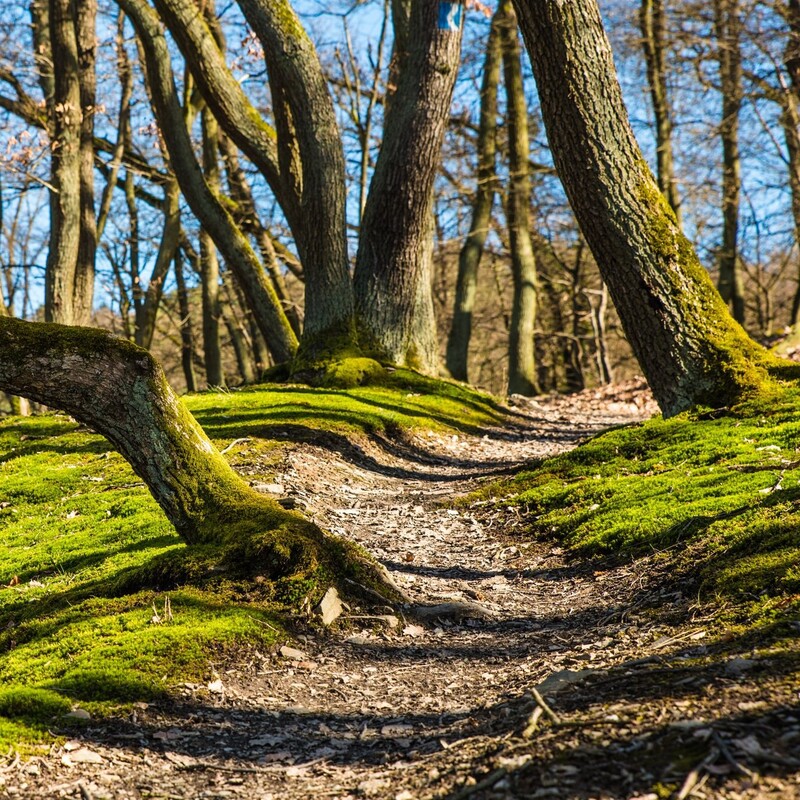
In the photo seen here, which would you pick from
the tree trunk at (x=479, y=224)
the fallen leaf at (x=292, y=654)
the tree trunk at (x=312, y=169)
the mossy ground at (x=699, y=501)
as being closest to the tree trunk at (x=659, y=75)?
the tree trunk at (x=479, y=224)

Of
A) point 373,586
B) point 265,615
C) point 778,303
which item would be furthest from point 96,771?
point 778,303

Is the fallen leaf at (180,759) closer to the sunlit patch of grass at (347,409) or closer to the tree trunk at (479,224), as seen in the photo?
the sunlit patch of grass at (347,409)

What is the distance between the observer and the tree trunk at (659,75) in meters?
19.4

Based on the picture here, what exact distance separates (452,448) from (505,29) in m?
14.0

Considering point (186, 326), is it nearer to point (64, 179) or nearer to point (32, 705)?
point (64, 179)

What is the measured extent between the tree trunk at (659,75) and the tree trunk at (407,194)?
29.0 ft

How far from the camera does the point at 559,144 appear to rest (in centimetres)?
752

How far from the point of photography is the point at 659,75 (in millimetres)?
19609

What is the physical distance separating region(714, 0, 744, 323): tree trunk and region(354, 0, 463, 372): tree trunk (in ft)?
26.4

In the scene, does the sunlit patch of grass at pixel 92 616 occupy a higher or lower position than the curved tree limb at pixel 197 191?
lower

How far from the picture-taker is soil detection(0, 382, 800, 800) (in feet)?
8.40

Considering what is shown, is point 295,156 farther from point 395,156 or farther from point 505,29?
point 505,29

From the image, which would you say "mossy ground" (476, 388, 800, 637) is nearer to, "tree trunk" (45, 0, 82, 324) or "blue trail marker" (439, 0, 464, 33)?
"blue trail marker" (439, 0, 464, 33)

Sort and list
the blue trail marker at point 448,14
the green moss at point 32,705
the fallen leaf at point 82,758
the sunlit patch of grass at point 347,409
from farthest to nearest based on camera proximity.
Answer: the blue trail marker at point 448,14 → the sunlit patch of grass at point 347,409 → the green moss at point 32,705 → the fallen leaf at point 82,758
